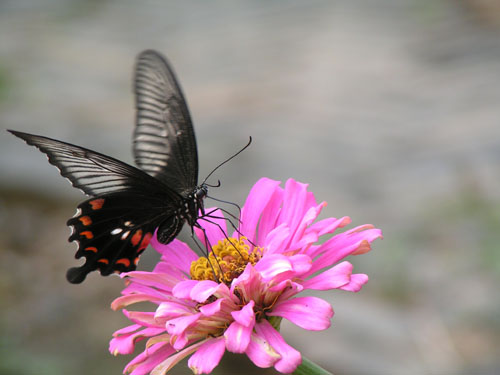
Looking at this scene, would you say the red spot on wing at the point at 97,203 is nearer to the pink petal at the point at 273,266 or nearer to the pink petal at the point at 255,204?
the pink petal at the point at 255,204

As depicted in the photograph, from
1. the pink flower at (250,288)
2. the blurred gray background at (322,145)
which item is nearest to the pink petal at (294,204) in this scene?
the pink flower at (250,288)

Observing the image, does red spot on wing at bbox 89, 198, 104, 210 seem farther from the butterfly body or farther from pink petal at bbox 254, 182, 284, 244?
pink petal at bbox 254, 182, 284, 244

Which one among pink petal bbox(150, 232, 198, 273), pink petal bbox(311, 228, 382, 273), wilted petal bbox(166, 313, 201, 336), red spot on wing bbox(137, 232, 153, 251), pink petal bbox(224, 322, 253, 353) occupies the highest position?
pink petal bbox(311, 228, 382, 273)

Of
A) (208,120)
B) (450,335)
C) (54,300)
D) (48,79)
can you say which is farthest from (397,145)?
(48,79)

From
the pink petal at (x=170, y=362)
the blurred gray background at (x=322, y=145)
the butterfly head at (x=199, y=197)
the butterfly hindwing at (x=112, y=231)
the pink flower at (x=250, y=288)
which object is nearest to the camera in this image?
the pink flower at (x=250, y=288)

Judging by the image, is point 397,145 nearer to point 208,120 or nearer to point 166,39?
point 208,120

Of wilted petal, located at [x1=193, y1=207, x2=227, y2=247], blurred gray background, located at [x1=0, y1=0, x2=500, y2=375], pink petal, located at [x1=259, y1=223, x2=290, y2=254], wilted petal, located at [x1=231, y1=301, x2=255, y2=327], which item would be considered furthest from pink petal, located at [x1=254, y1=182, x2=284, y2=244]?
blurred gray background, located at [x1=0, y1=0, x2=500, y2=375]

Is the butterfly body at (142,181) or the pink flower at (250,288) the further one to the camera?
the butterfly body at (142,181)

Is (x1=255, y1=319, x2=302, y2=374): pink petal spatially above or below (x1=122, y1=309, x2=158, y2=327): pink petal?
above
